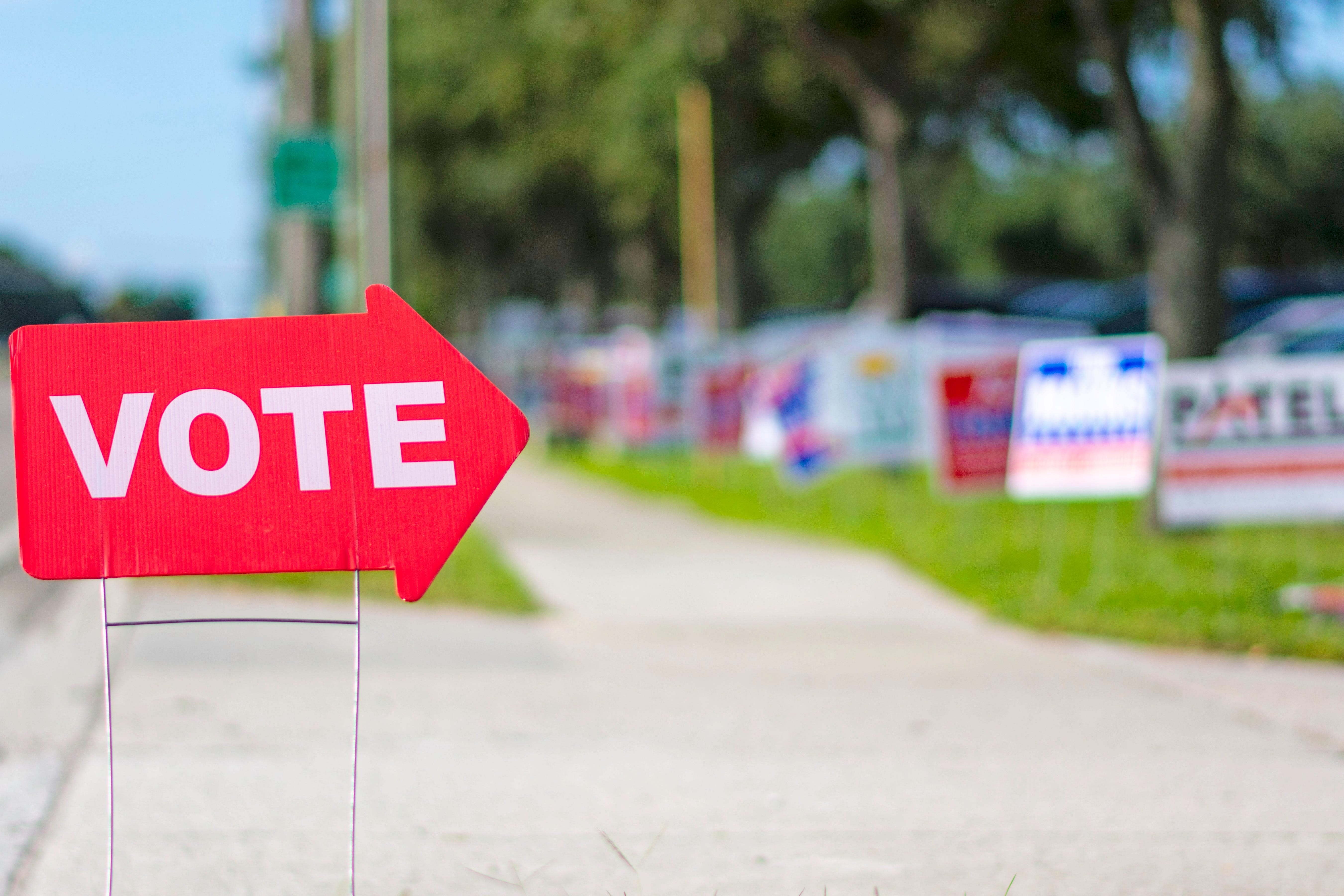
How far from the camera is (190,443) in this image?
3.69 meters

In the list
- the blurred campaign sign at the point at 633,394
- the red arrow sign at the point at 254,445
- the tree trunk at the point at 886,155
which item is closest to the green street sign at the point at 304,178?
the red arrow sign at the point at 254,445

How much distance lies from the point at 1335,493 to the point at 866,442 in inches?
218

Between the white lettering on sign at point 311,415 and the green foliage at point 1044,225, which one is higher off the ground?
the white lettering on sign at point 311,415

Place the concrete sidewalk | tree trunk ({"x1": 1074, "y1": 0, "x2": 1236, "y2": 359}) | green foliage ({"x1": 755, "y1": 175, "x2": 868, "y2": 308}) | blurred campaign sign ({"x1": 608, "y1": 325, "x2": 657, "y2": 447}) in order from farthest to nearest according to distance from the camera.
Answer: green foliage ({"x1": 755, "y1": 175, "x2": 868, "y2": 308}) < blurred campaign sign ({"x1": 608, "y1": 325, "x2": 657, "y2": 447}) < tree trunk ({"x1": 1074, "y1": 0, "x2": 1236, "y2": 359}) < the concrete sidewalk

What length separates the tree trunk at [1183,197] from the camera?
12438 mm

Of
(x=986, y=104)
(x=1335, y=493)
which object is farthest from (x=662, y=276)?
(x=1335, y=493)

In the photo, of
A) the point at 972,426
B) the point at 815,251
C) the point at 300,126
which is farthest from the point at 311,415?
the point at 815,251

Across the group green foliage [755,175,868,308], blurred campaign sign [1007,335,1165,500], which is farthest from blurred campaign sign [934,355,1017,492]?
green foliage [755,175,868,308]

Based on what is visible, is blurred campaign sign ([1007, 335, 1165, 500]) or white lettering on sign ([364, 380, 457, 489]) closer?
white lettering on sign ([364, 380, 457, 489])

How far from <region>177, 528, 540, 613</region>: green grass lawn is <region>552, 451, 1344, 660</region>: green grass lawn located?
2795mm

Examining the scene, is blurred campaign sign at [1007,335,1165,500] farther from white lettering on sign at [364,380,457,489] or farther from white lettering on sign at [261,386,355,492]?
white lettering on sign at [261,386,355,492]

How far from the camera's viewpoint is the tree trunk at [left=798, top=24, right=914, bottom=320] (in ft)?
66.0

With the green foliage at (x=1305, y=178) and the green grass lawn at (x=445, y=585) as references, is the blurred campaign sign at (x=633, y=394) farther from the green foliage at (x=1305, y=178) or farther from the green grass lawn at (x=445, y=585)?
the green foliage at (x=1305, y=178)

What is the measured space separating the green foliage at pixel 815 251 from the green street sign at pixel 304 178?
70015 mm
